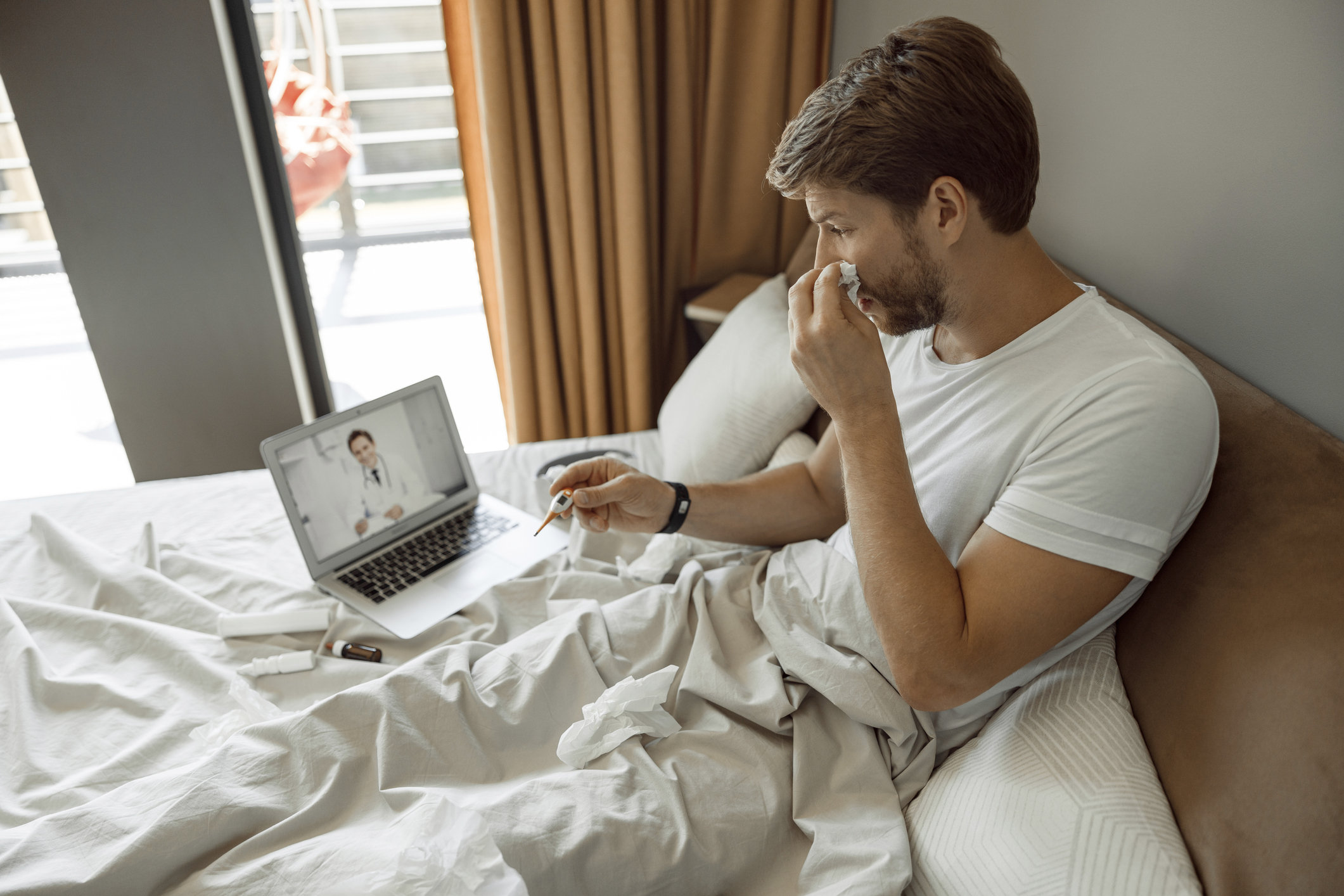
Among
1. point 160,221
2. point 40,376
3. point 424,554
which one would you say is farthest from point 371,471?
point 40,376

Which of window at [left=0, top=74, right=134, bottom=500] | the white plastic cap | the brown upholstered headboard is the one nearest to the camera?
the brown upholstered headboard

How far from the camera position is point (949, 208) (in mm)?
903

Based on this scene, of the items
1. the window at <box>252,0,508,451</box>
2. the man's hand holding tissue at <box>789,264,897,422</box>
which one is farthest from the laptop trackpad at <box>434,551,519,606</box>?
the window at <box>252,0,508,451</box>

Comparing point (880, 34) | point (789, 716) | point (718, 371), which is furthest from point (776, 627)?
point (880, 34)

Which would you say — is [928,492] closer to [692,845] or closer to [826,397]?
[826,397]

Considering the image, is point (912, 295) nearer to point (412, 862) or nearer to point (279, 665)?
point (412, 862)

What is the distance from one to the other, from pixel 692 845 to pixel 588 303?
1.50 m

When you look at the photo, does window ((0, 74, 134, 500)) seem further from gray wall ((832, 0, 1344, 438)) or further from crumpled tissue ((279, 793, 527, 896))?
gray wall ((832, 0, 1344, 438))

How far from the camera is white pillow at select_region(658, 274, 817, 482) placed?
1463mm

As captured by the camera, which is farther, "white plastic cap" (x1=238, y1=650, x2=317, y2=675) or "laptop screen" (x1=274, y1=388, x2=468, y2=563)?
"laptop screen" (x1=274, y1=388, x2=468, y2=563)

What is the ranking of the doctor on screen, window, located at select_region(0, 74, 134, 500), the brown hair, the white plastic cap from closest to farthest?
1. the brown hair
2. the white plastic cap
3. the doctor on screen
4. window, located at select_region(0, 74, 134, 500)

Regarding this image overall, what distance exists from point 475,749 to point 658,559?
1.44ft

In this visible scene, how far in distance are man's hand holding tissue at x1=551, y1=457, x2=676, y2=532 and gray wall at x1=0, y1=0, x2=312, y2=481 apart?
1288mm

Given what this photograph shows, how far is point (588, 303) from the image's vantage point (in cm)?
209
